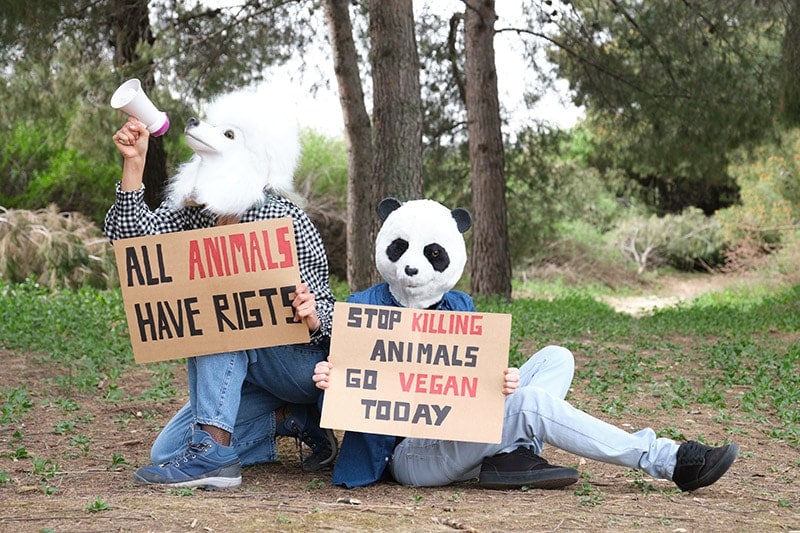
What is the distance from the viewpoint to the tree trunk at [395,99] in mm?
7727

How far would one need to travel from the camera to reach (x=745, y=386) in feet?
20.6

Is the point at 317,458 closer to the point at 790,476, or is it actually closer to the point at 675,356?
the point at 790,476

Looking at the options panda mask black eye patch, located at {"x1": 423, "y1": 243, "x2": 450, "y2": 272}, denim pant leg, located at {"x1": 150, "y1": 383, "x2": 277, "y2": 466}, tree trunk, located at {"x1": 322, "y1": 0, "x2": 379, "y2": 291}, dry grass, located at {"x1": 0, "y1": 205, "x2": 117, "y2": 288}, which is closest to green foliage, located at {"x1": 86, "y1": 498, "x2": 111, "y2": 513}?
denim pant leg, located at {"x1": 150, "y1": 383, "x2": 277, "y2": 466}

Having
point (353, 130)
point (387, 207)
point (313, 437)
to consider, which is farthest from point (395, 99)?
point (313, 437)

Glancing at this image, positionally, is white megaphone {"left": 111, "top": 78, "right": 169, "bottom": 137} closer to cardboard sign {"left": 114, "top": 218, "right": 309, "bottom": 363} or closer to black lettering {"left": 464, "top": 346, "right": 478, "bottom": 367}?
cardboard sign {"left": 114, "top": 218, "right": 309, "bottom": 363}

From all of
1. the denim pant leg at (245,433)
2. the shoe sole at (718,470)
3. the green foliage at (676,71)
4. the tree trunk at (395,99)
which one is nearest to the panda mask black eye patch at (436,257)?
the denim pant leg at (245,433)

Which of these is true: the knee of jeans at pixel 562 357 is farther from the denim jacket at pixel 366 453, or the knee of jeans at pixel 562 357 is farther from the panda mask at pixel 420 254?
the panda mask at pixel 420 254

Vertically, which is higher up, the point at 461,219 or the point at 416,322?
the point at 461,219

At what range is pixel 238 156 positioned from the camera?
11.5 ft

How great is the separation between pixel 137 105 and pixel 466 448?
1599 mm

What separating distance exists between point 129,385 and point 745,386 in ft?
12.4

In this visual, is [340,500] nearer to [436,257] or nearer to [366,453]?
[366,453]

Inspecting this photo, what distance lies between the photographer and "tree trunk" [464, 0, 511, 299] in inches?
461

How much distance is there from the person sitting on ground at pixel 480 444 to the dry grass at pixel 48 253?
8.17 m
